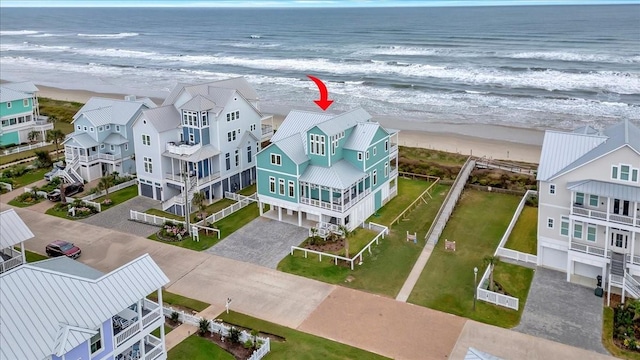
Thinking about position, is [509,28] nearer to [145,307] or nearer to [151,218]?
[151,218]

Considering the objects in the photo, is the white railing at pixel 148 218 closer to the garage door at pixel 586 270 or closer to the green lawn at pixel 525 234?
the green lawn at pixel 525 234

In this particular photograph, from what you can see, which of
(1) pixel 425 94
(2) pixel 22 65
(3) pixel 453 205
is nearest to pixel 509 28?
(1) pixel 425 94

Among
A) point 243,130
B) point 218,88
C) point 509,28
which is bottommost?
point 243,130

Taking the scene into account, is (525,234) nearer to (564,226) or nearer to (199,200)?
(564,226)

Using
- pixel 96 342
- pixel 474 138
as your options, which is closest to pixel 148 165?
pixel 96 342

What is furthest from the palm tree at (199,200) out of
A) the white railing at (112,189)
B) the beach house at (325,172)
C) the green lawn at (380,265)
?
the white railing at (112,189)

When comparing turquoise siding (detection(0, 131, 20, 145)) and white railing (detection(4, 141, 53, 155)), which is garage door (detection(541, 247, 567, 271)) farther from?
turquoise siding (detection(0, 131, 20, 145))

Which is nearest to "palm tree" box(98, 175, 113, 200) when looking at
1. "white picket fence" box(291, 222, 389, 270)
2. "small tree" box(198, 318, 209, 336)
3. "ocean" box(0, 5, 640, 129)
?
"white picket fence" box(291, 222, 389, 270)
